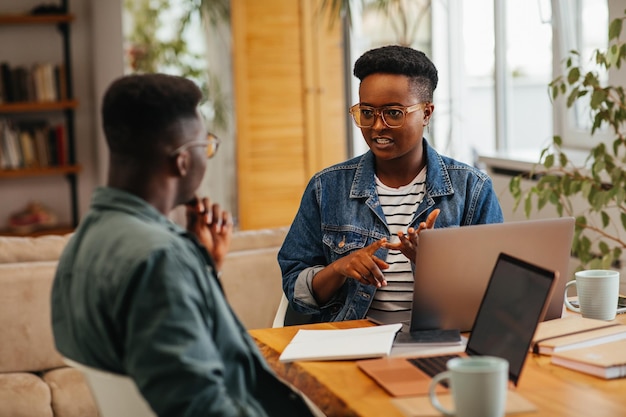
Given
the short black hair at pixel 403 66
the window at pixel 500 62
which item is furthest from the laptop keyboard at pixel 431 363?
the window at pixel 500 62

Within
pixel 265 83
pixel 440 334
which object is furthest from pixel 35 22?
pixel 440 334

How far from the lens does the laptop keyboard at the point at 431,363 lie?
5.49 ft

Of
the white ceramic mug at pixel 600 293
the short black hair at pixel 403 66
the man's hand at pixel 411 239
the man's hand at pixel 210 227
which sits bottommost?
the white ceramic mug at pixel 600 293

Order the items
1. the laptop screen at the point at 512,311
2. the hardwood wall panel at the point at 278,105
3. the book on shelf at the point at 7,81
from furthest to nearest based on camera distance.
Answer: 1. the book on shelf at the point at 7,81
2. the hardwood wall panel at the point at 278,105
3. the laptop screen at the point at 512,311

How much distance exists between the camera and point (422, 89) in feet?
7.92

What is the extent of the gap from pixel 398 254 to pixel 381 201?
15 cm

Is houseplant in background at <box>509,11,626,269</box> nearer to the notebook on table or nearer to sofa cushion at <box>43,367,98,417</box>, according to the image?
the notebook on table

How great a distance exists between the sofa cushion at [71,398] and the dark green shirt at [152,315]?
1.66 metres

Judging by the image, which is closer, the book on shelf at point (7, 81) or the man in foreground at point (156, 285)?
the man in foreground at point (156, 285)

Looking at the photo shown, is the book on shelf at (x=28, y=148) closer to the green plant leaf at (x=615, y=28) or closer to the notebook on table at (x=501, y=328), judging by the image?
the green plant leaf at (x=615, y=28)

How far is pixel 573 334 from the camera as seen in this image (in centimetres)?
184

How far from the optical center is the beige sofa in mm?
3061

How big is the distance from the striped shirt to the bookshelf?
4.73 m

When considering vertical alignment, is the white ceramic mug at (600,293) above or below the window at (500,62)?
below
